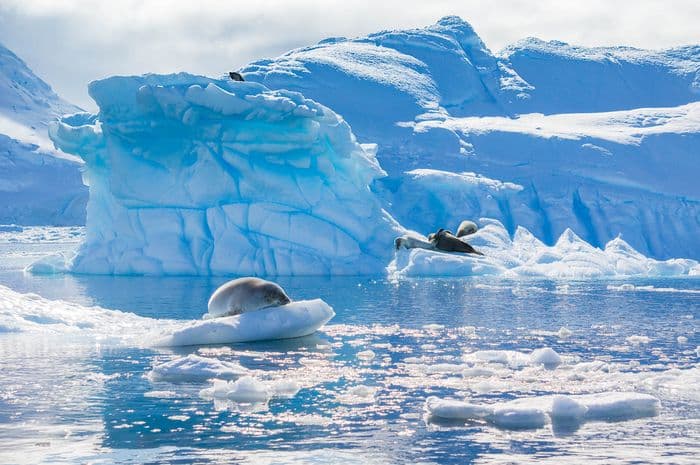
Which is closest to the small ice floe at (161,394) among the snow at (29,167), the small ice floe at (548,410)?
the small ice floe at (548,410)

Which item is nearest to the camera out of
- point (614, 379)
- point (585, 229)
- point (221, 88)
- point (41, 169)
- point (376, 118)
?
point (614, 379)

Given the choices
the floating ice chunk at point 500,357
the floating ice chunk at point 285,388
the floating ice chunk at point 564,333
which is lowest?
the floating ice chunk at point 285,388

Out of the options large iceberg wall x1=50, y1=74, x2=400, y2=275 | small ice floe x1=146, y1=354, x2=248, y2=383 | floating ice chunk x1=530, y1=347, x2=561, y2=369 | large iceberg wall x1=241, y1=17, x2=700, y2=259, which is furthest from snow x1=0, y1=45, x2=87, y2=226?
floating ice chunk x1=530, y1=347, x2=561, y2=369

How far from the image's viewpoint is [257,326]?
15766 millimetres

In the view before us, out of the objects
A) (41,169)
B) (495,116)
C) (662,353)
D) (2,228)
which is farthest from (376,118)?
(41,169)

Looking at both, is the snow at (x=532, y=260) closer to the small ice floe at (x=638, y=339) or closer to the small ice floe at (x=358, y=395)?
the small ice floe at (x=638, y=339)

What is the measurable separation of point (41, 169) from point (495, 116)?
45.1 meters

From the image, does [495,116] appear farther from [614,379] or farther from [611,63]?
[614,379]

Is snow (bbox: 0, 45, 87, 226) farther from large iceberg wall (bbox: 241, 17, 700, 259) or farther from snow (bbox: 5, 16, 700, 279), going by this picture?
snow (bbox: 5, 16, 700, 279)

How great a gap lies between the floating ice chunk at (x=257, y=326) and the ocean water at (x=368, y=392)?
31cm

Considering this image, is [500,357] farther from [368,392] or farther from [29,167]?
[29,167]

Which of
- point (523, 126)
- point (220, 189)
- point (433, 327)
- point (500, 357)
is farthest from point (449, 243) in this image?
point (523, 126)

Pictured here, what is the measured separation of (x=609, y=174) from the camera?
4184 centimetres

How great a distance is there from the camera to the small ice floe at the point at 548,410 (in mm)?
9797
